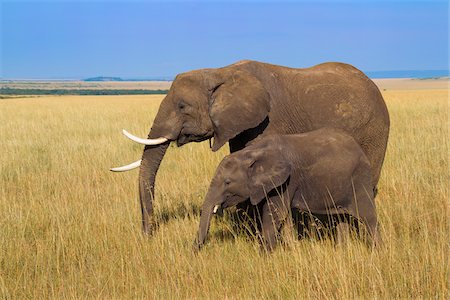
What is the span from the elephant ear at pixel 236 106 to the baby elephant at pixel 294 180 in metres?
0.61

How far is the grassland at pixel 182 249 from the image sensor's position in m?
4.20

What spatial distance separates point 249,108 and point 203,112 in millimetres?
503

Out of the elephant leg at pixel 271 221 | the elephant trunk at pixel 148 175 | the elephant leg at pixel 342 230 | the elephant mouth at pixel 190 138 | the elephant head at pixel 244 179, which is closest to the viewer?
the elephant head at pixel 244 179

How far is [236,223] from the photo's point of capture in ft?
19.2

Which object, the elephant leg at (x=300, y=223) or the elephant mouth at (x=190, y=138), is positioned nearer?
the elephant mouth at (x=190, y=138)

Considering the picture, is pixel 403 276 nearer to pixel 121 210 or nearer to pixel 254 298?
pixel 254 298

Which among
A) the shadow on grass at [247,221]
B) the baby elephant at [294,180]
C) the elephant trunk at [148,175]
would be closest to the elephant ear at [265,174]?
the baby elephant at [294,180]

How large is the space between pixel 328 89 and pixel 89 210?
3.08 m

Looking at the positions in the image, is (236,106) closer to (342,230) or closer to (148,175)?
(148,175)

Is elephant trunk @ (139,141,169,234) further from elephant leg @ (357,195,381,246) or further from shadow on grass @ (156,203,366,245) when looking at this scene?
elephant leg @ (357,195,381,246)

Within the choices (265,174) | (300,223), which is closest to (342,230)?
(300,223)

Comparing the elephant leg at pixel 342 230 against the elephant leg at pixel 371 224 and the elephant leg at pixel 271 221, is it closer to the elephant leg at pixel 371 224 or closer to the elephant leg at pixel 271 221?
the elephant leg at pixel 371 224

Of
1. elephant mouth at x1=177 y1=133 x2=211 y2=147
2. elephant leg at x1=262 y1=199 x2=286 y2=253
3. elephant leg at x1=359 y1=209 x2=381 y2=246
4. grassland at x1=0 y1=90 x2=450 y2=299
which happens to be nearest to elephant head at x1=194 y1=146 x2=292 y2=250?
elephant leg at x1=262 y1=199 x2=286 y2=253

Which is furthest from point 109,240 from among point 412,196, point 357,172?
point 412,196
